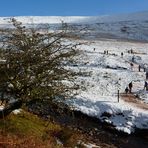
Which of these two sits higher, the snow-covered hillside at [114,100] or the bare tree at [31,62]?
the bare tree at [31,62]

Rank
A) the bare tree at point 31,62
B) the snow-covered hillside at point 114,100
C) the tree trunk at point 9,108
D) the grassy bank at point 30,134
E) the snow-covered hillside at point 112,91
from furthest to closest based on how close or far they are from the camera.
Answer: the snow-covered hillside at point 114,100
the snow-covered hillside at point 112,91
the tree trunk at point 9,108
the bare tree at point 31,62
the grassy bank at point 30,134

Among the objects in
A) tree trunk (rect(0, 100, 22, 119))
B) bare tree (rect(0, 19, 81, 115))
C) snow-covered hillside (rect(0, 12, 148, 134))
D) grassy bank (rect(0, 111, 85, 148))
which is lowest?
snow-covered hillside (rect(0, 12, 148, 134))

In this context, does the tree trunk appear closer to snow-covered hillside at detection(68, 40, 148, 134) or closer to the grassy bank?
the grassy bank

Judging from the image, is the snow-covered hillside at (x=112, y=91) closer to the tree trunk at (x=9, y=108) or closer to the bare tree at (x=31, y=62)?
the bare tree at (x=31, y=62)

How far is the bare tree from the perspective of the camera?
15.2 m

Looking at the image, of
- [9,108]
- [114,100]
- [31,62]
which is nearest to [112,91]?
[114,100]

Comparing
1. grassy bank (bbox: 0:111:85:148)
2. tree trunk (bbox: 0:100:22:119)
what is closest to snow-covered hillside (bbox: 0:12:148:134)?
grassy bank (bbox: 0:111:85:148)

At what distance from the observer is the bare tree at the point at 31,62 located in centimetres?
1520

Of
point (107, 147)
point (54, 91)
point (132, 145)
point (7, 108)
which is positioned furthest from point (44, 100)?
point (132, 145)

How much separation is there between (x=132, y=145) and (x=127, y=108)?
25.3 ft

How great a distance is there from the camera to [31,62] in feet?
49.9

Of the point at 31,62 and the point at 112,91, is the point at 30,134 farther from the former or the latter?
the point at 112,91

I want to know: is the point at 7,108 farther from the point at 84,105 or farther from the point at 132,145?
the point at 84,105

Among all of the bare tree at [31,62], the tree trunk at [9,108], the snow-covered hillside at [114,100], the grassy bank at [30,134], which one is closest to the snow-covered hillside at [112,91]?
the snow-covered hillside at [114,100]
